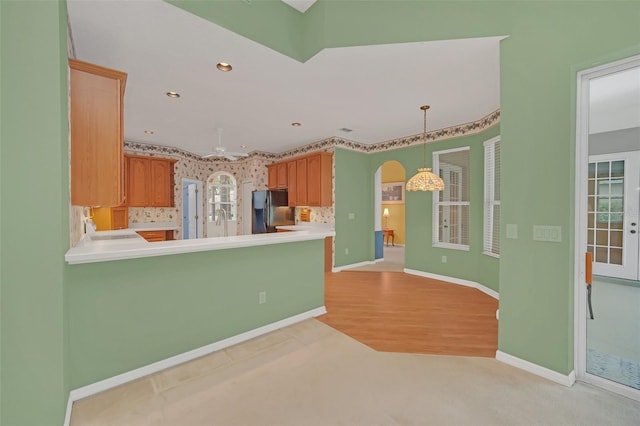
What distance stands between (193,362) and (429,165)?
476 centimetres

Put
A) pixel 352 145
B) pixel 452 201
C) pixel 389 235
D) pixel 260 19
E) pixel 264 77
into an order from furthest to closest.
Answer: pixel 389 235 < pixel 352 145 < pixel 452 201 < pixel 264 77 < pixel 260 19

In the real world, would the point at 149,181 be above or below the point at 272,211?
above

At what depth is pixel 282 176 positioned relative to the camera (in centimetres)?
655

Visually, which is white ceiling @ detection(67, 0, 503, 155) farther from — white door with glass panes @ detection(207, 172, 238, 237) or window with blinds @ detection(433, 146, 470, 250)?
white door with glass panes @ detection(207, 172, 238, 237)

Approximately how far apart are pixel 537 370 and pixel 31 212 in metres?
3.41

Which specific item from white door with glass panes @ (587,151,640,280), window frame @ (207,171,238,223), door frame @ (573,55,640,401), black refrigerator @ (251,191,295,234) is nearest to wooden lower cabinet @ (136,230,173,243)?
window frame @ (207,171,238,223)

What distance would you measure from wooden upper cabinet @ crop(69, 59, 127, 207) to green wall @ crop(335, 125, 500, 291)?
3.98 metres

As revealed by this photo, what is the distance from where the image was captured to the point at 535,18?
6.88 ft

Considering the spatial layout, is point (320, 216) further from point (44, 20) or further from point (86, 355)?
point (44, 20)

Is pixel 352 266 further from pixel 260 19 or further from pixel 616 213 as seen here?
pixel 260 19

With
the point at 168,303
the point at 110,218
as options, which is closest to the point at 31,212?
the point at 168,303

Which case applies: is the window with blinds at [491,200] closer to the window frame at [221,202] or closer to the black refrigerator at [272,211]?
the black refrigerator at [272,211]

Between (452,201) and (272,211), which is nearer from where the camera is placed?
(452,201)

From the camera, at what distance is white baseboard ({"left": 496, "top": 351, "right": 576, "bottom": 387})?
198cm
